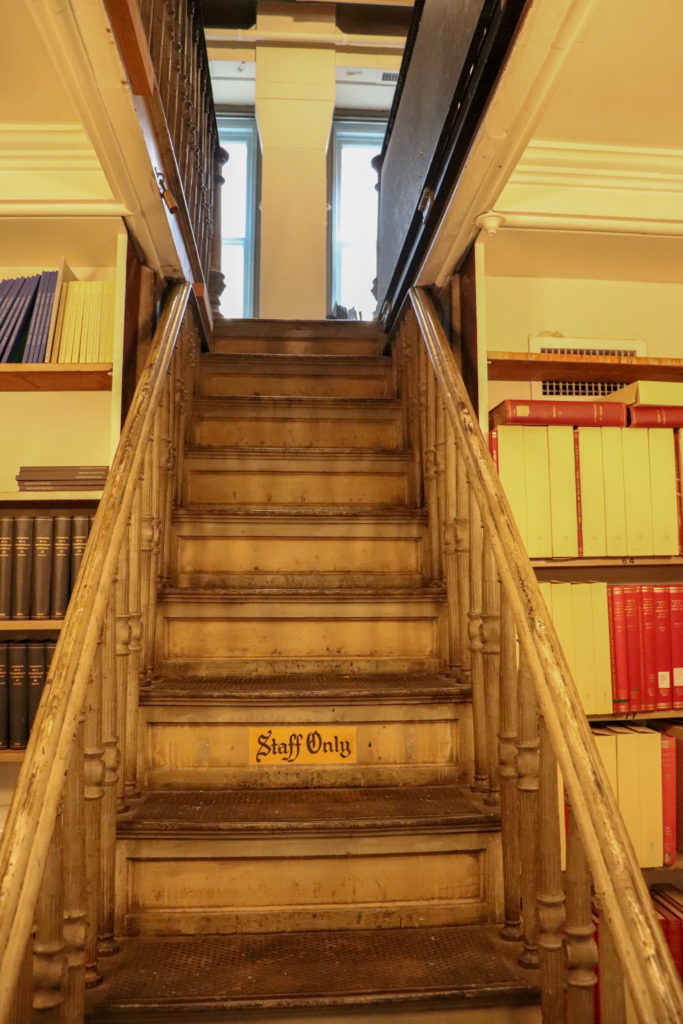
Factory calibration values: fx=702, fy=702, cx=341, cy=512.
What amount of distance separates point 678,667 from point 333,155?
4.88 metres

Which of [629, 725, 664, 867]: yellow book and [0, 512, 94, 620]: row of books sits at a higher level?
[0, 512, 94, 620]: row of books

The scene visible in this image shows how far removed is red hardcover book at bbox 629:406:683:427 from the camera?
7.20 feet

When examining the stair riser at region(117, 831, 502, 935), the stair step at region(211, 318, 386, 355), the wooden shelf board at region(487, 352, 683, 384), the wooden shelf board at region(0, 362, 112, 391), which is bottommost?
the stair riser at region(117, 831, 502, 935)

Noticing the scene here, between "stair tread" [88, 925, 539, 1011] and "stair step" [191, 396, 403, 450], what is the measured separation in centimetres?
174

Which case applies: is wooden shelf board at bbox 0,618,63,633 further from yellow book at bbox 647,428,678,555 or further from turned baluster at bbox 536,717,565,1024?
yellow book at bbox 647,428,678,555

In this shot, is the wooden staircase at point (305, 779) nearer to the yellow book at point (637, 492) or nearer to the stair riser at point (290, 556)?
the stair riser at point (290, 556)

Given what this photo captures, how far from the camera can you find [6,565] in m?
2.05

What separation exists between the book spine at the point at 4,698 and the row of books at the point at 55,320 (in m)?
0.93

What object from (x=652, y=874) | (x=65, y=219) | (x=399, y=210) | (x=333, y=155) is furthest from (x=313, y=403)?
(x=333, y=155)

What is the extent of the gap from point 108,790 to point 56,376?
1.38m

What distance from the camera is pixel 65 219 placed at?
2176 mm

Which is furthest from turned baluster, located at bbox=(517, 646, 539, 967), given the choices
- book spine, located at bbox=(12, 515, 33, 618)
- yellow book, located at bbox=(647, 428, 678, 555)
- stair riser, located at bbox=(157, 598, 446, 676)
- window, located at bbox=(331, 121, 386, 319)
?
window, located at bbox=(331, 121, 386, 319)

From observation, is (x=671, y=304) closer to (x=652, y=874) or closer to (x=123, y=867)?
(x=652, y=874)

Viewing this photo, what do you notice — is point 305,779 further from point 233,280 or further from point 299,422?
point 233,280
